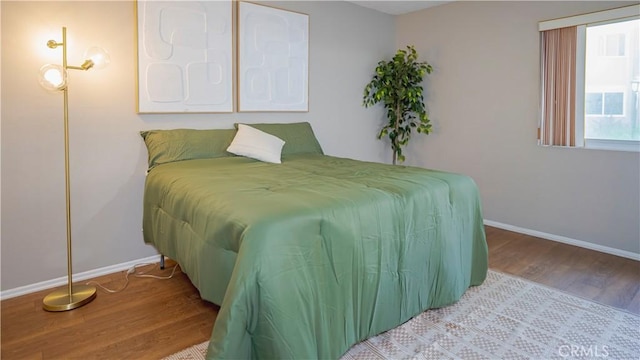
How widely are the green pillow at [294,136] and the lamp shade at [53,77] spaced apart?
1330 millimetres

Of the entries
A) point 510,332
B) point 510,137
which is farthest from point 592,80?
point 510,332

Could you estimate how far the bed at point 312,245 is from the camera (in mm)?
1462

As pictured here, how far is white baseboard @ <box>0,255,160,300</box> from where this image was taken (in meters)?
2.49

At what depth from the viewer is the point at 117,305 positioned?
92.3 inches

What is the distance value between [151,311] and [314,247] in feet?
4.14

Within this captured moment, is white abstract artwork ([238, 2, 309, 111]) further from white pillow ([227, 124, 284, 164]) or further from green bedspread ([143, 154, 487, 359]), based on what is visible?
green bedspread ([143, 154, 487, 359])

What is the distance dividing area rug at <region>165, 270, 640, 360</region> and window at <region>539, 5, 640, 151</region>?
64.2 inches

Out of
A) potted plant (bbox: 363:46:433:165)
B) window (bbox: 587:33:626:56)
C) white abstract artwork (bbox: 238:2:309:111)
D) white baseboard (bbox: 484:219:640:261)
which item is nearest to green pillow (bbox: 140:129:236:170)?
white abstract artwork (bbox: 238:2:309:111)

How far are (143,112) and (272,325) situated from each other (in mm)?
2109

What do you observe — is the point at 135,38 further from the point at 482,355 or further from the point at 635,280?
the point at 635,280

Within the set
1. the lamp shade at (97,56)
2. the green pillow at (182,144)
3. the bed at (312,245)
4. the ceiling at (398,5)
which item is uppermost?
the ceiling at (398,5)

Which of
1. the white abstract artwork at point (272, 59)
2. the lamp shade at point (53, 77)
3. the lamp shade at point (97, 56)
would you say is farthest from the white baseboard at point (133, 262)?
the white abstract artwork at point (272, 59)

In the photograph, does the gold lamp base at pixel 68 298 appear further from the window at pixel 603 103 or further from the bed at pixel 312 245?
the window at pixel 603 103

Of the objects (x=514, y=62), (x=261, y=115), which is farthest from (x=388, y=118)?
(x=261, y=115)
